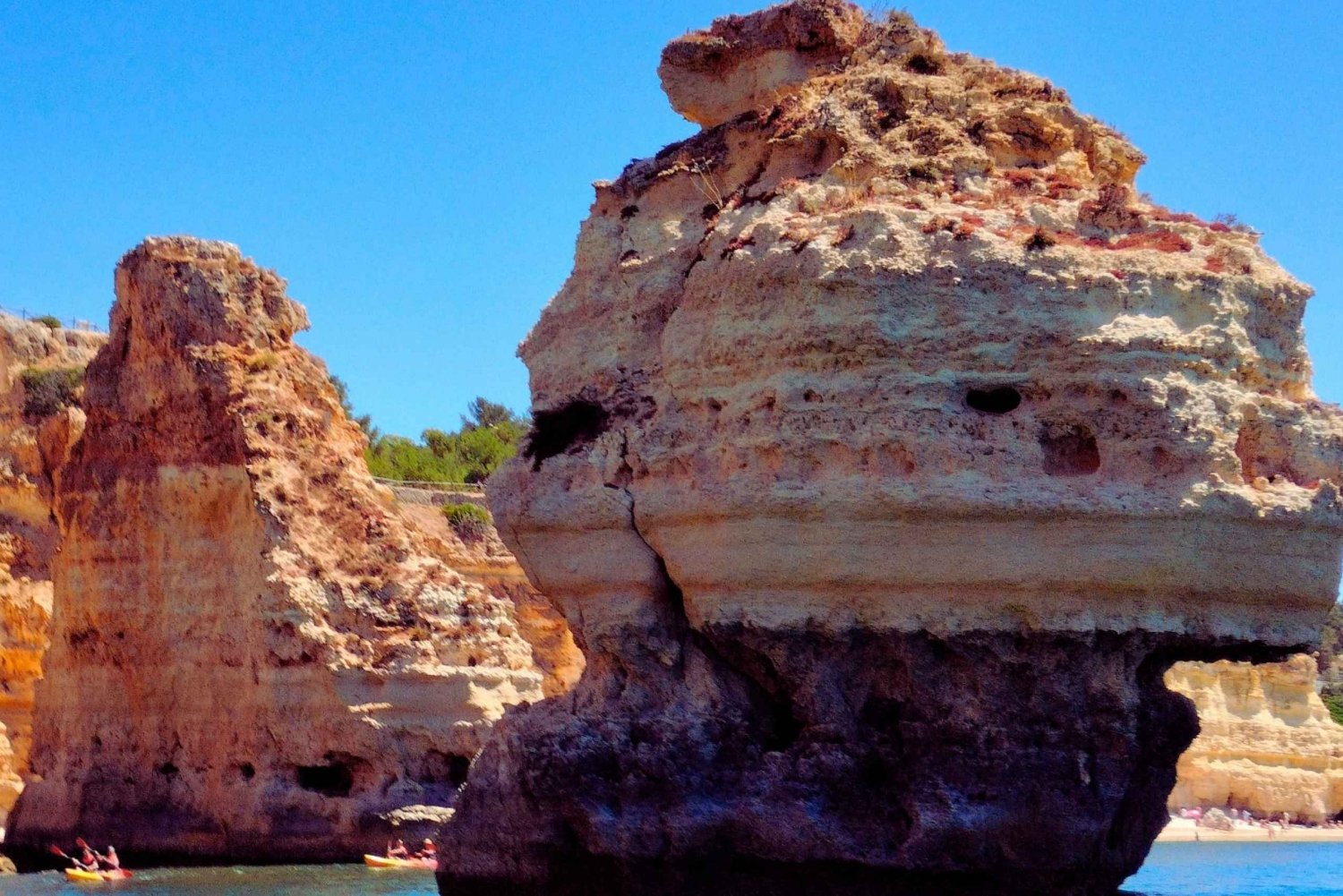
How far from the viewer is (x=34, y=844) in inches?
857

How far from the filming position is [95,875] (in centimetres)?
1922

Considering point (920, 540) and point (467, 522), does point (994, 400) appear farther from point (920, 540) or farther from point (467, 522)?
point (467, 522)

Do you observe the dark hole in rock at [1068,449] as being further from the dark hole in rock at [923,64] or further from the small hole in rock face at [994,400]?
the dark hole in rock at [923,64]

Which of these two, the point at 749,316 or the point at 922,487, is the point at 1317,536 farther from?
the point at 749,316

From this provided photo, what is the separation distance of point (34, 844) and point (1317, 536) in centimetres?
1629

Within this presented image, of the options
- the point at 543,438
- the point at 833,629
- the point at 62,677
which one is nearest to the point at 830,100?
the point at 543,438

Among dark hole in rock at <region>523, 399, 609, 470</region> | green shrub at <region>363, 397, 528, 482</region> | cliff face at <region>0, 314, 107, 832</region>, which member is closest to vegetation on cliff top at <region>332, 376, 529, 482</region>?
green shrub at <region>363, 397, 528, 482</region>

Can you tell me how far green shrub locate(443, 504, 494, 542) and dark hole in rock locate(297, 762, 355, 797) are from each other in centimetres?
1506

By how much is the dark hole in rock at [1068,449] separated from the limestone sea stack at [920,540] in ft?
0.10

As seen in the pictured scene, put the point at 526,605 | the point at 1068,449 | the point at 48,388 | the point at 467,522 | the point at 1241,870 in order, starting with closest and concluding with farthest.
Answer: the point at 1068,449 → the point at 1241,870 → the point at 48,388 → the point at 526,605 → the point at 467,522

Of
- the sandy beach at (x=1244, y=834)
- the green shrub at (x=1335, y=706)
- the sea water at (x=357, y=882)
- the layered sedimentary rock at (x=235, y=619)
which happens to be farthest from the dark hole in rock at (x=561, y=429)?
the green shrub at (x=1335, y=706)

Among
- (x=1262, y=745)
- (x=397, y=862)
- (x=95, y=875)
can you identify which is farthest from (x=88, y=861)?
(x=1262, y=745)

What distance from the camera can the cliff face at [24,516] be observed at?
86.1 feet

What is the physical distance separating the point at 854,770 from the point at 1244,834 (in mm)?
23245
